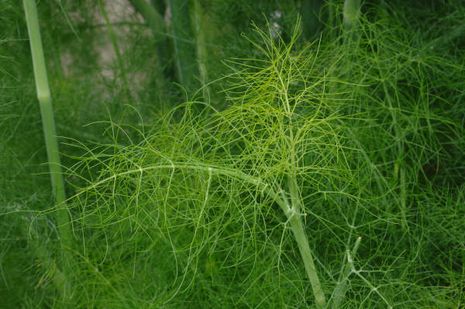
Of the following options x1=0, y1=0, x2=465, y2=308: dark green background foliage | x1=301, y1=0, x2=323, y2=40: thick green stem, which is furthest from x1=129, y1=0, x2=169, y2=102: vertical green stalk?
x1=301, y1=0, x2=323, y2=40: thick green stem

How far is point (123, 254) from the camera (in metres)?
1.12

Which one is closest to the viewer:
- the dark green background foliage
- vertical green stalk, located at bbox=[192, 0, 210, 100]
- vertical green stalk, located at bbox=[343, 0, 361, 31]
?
the dark green background foliage

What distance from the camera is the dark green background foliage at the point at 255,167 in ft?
2.90

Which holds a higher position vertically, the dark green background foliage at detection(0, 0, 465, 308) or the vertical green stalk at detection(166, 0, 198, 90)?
the vertical green stalk at detection(166, 0, 198, 90)

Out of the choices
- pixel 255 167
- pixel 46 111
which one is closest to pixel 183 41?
pixel 46 111

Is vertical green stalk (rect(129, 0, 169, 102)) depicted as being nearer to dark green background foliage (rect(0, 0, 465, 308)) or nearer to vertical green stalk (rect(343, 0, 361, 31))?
dark green background foliage (rect(0, 0, 465, 308))

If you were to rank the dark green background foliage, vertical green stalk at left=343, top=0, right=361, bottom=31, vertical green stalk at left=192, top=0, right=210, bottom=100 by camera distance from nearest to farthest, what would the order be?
the dark green background foliage → vertical green stalk at left=343, top=0, right=361, bottom=31 → vertical green stalk at left=192, top=0, right=210, bottom=100

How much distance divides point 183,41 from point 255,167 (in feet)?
1.50

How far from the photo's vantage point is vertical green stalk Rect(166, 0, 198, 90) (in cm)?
125

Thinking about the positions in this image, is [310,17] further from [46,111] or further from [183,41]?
[46,111]

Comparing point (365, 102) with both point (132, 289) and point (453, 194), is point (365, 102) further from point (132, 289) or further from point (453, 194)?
point (132, 289)

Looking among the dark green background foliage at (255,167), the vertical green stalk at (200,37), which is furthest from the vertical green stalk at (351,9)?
the vertical green stalk at (200,37)

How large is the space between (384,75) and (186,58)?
1.21 ft

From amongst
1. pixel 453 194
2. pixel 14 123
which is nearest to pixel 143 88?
A: pixel 14 123
